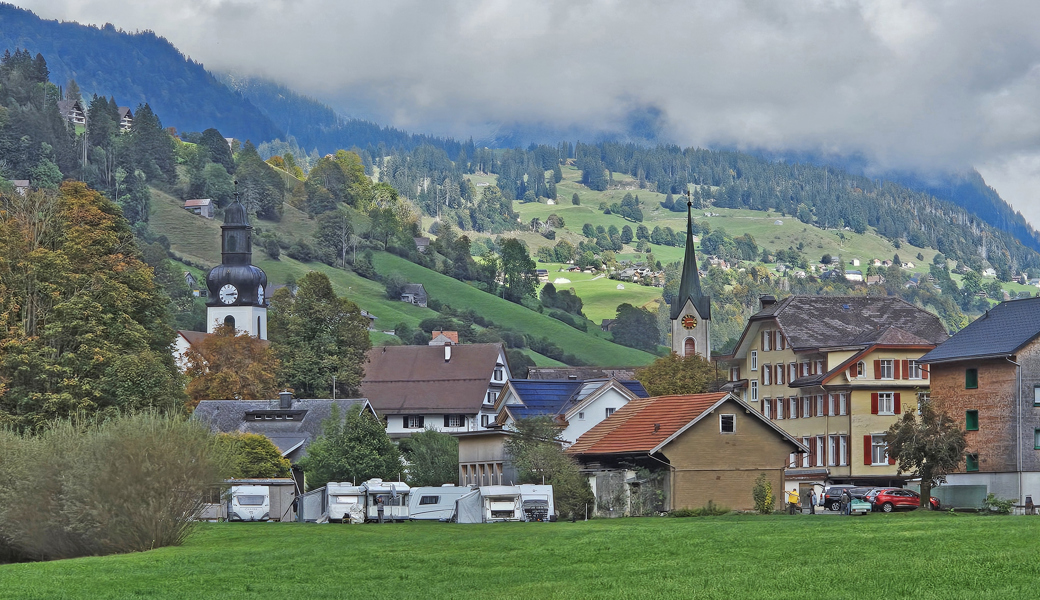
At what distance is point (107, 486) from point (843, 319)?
63.9 metres

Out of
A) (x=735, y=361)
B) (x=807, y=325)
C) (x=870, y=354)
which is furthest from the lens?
(x=735, y=361)

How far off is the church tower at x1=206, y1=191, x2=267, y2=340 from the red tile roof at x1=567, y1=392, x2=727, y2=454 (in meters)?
93.6

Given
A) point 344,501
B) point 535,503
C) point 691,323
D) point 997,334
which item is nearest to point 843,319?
point 997,334

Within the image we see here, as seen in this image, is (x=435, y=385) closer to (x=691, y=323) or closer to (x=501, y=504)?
(x=691, y=323)

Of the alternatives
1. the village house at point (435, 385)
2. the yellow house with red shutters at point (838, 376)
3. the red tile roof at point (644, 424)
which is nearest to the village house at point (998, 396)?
the yellow house with red shutters at point (838, 376)

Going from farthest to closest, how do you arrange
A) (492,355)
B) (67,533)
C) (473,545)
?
1. (492,355)
2. (67,533)
3. (473,545)

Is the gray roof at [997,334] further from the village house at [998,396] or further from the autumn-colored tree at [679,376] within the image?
the autumn-colored tree at [679,376]

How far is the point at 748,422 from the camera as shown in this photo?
65.6 metres

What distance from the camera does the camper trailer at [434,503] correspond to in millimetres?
65762

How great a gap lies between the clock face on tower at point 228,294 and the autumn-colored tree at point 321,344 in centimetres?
4941

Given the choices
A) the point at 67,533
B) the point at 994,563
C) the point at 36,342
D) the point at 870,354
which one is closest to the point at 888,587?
the point at 994,563

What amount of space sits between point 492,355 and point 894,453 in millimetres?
81614

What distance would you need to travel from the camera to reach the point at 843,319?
3868 inches

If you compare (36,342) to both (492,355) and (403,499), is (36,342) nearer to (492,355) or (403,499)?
(403,499)
